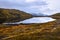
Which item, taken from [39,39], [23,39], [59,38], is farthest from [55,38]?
[23,39]

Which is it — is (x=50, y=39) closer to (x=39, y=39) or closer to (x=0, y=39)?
(x=39, y=39)

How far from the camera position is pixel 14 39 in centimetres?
3438

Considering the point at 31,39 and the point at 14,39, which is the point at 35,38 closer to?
the point at 31,39

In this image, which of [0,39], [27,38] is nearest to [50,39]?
[27,38]

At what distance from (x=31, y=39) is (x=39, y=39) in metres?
1.36

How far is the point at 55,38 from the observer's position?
34000 mm

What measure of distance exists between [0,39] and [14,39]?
4381mm

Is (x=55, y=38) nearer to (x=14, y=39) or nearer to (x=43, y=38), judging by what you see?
(x=43, y=38)

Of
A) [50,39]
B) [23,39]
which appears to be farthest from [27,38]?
[50,39]

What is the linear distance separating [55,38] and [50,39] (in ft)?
4.17

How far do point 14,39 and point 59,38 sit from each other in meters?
7.80

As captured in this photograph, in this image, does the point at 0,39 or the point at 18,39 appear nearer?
the point at 18,39

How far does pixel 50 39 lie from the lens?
33.2 metres

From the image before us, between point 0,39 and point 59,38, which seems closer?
point 59,38
